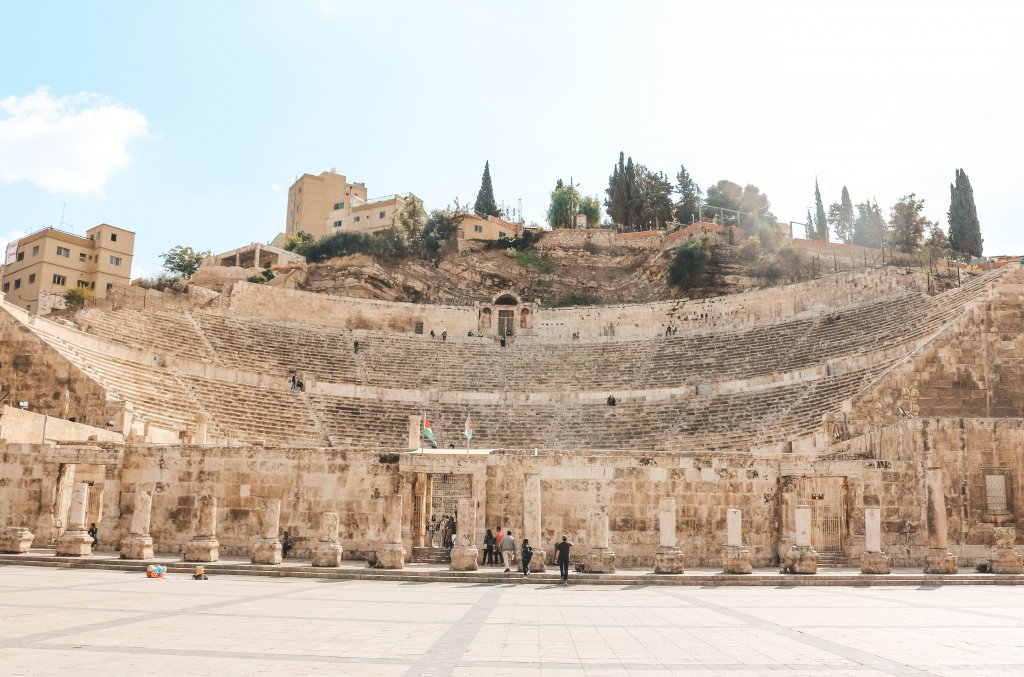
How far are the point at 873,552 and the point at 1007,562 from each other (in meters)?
3.24

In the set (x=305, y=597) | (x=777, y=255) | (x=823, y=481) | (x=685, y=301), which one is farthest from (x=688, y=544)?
(x=777, y=255)

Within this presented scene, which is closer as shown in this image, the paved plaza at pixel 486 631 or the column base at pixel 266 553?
the paved plaza at pixel 486 631

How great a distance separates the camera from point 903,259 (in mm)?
53750

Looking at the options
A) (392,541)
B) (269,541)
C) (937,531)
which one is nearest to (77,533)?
(269,541)

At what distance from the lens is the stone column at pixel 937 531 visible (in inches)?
698

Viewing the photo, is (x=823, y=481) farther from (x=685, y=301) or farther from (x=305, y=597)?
(x=685, y=301)

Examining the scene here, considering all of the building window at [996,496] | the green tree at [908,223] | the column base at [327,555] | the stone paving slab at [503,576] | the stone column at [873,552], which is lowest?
the stone paving slab at [503,576]

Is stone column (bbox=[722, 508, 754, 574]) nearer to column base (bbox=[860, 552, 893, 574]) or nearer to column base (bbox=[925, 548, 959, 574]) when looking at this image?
column base (bbox=[860, 552, 893, 574])

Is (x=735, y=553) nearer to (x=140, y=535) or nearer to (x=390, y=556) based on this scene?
(x=390, y=556)

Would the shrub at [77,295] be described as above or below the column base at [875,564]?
above

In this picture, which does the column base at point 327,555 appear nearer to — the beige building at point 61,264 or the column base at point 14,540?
the column base at point 14,540

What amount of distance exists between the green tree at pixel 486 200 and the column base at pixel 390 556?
199 ft

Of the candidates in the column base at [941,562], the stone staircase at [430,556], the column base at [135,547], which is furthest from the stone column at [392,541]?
the column base at [941,562]

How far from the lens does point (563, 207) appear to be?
74.9m
